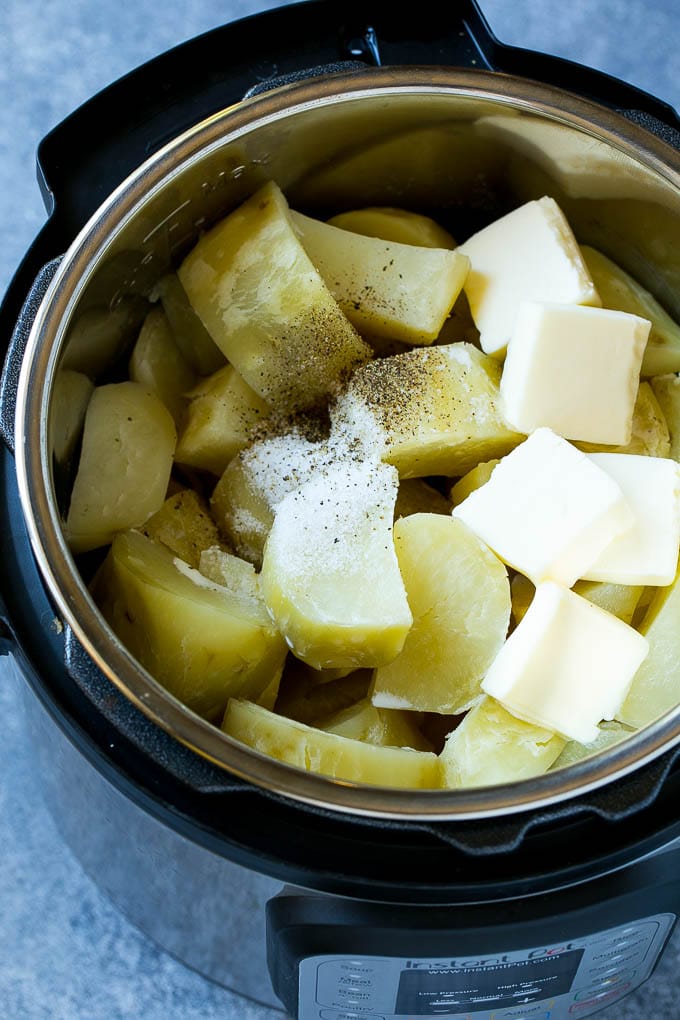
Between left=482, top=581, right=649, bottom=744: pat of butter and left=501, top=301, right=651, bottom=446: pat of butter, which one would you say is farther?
left=501, top=301, right=651, bottom=446: pat of butter

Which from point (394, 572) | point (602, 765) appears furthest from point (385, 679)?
point (602, 765)

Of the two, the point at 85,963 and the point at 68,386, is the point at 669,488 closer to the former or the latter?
the point at 68,386

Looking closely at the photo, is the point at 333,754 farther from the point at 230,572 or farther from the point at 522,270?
the point at 522,270

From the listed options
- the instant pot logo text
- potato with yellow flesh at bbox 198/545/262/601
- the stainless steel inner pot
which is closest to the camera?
the stainless steel inner pot

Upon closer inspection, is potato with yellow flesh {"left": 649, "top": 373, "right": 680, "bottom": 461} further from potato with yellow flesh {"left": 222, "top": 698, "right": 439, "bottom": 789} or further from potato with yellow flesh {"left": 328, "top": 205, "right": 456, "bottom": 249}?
potato with yellow flesh {"left": 222, "top": 698, "right": 439, "bottom": 789}

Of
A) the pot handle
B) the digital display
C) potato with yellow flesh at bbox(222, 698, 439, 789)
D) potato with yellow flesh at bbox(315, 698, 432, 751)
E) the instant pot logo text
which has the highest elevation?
the pot handle

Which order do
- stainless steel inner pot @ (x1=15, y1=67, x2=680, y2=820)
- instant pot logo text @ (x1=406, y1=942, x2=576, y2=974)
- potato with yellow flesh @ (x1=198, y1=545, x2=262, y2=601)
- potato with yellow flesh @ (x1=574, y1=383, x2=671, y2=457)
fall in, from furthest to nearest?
potato with yellow flesh @ (x1=574, y1=383, x2=671, y2=457)
potato with yellow flesh @ (x1=198, y1=545, x2=262, y2=601)
instant pot logo text @ (x1=406, y1=942, x2=576, y2=974)
stainless steel inner pot @ (x1=15, y1=67, x2=680, y2=820)

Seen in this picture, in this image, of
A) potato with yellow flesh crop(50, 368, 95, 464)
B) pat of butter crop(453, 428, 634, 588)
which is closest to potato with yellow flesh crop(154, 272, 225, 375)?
potato with yellow flesh crop(50, 368, 95, 464)
